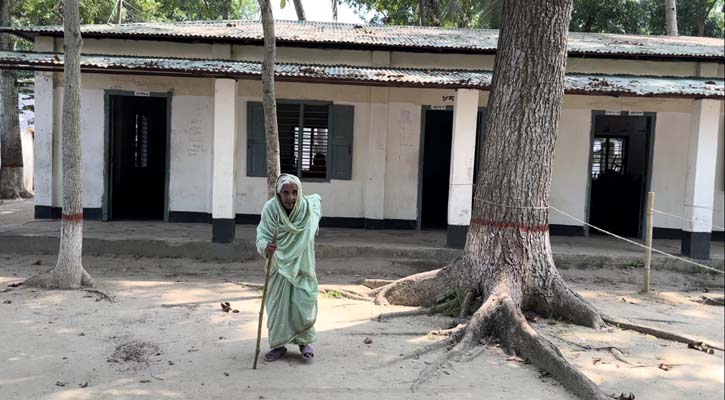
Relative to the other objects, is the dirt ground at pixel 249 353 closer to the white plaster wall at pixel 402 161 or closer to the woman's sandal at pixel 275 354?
the woman's sandal at pixel 275 354

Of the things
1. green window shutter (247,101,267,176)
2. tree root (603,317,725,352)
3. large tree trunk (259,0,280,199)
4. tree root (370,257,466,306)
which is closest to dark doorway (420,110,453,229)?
green window shutter (247,101,267,176)

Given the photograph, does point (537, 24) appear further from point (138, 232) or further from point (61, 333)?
point (138, 232)

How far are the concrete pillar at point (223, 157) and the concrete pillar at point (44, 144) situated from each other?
3.61m

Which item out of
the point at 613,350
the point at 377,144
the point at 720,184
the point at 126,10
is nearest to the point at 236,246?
the point at 377,144

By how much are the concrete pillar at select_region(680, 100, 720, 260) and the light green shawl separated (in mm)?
6879

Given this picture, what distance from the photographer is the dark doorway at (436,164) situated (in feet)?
40.1

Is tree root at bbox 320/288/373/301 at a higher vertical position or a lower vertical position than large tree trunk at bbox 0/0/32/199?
lower

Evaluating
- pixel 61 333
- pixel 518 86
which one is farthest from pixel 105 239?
pixel 518 86

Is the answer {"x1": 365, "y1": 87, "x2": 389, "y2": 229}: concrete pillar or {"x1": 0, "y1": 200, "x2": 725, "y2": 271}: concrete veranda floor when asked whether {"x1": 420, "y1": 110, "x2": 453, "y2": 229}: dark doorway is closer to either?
{"x1": 365, "y1": 87, "x2": 389, "y2": 229}: concrete pillar

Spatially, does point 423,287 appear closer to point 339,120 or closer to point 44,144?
point 339,120

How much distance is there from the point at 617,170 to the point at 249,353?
408 inches

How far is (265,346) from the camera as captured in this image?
4543 millimetres

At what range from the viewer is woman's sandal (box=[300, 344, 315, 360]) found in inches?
166

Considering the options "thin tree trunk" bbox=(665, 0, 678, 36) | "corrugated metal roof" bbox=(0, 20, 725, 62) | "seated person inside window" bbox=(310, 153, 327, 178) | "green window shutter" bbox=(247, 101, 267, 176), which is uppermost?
"thin tree trunk" bbox=(665, 0, 678, 36)
